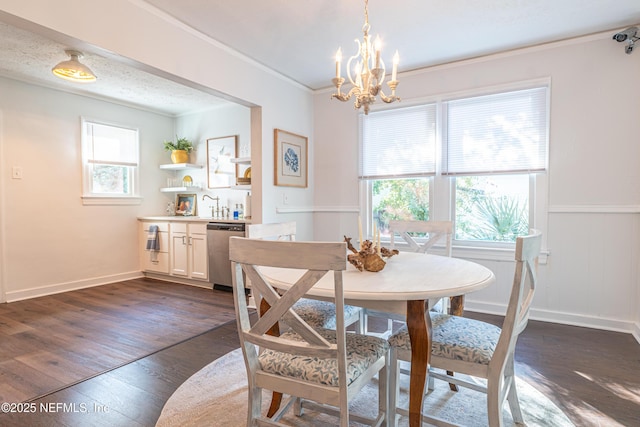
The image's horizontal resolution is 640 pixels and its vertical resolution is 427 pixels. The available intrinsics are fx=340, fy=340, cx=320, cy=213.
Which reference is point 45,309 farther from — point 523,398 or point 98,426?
point 523,398

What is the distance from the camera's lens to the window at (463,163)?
3.12 metres

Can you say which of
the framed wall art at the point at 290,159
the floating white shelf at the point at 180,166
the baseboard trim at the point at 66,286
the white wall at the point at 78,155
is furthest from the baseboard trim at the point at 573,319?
the baseboard trim at the point at 66,286

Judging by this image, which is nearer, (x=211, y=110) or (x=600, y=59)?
(x=600, y=59)

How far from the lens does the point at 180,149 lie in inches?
200

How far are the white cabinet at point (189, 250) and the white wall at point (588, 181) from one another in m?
3.25

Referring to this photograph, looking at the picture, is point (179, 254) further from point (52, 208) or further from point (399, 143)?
point (399, 143)

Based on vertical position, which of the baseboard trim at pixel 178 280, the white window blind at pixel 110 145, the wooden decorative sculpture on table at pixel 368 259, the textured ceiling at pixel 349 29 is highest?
the textured ceiling at pixel 349 29

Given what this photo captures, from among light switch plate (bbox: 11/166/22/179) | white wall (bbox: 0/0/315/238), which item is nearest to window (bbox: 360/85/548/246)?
white wall (bbox: 0/0/315/238)

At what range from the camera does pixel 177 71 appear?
263 centimetres

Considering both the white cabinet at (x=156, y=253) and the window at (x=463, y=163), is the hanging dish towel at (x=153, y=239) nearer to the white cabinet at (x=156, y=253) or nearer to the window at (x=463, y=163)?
the white cabinet at (x=156, y=253)

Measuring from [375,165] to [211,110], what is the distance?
8.87 feet

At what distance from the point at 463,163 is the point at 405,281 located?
91.5 inches

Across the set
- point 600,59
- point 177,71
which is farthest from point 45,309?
point 600,59

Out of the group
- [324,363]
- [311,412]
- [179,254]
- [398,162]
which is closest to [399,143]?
[398,162]
